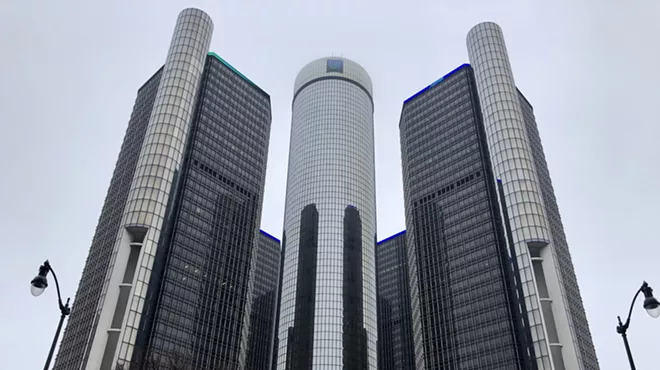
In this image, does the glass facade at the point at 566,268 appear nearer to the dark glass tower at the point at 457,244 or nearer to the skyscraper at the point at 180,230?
the dark glass tower at the point at 457,244

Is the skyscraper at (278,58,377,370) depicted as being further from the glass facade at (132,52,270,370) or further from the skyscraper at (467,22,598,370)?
the skyscraper at (467,22,598,370)

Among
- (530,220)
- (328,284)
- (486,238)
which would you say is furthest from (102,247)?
(530,220)

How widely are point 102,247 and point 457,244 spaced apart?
286 feet

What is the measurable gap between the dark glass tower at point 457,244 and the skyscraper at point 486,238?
26 centimetres

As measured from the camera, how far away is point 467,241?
134000mm

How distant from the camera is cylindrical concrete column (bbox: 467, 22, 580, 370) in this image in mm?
102688

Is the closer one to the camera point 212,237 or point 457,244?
point 212,237

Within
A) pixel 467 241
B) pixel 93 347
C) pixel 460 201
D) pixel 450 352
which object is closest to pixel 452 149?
pixel 460 201

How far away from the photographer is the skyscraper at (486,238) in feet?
354

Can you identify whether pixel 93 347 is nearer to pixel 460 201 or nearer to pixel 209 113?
pixel 209 113

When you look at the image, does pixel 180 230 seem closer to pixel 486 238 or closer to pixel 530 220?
pixel 486 238

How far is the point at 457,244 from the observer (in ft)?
447

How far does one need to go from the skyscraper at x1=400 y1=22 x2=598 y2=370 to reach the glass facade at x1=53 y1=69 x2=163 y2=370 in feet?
253

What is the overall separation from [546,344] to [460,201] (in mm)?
47897
